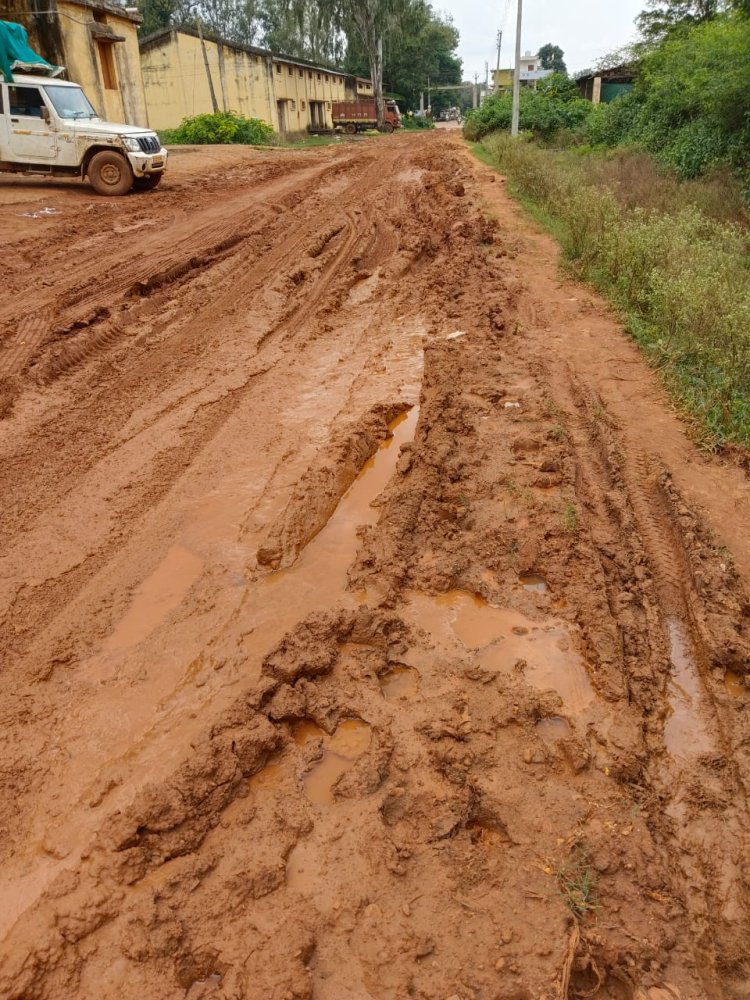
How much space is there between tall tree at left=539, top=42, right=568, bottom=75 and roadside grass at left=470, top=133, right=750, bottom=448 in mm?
102725

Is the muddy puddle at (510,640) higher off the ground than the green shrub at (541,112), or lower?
lower

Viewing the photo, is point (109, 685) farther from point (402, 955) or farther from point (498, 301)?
point (498, 301)

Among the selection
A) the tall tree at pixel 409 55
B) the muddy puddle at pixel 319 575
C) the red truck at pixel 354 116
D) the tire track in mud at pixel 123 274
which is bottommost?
the muddy puddle at pixel 319 575

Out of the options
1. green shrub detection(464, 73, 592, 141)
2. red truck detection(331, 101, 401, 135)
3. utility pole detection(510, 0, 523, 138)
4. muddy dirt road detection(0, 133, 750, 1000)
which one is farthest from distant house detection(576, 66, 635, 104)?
muddy dirt road detection(0, 133, 750, 1000)

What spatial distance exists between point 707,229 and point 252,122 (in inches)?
999

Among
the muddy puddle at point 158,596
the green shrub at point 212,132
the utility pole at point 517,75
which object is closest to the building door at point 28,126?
the muddy puddle at point 158,596

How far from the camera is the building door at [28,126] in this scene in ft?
45.8

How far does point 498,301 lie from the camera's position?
8.58 metres

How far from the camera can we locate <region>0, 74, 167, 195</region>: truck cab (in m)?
14.0

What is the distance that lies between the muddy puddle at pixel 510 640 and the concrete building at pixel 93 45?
23.2m

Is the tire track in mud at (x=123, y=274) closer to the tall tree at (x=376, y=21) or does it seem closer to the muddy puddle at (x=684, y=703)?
the muddy puddle at (x=684, y=703)

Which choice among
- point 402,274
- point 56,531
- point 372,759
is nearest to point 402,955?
point 372,759

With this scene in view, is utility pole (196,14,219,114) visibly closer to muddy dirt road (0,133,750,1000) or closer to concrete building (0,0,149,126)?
concrete building (0,0,149,126)

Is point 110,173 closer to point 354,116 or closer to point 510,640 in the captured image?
point 510,640
